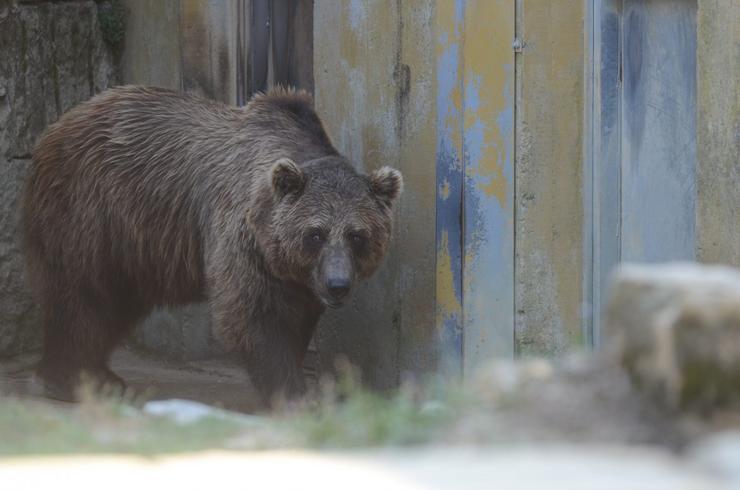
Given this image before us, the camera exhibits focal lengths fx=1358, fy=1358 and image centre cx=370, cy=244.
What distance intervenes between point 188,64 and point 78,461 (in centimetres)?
606

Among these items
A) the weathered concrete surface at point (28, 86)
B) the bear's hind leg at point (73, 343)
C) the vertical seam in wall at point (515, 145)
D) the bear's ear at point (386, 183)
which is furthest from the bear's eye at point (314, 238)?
the weathered concrete surface at point (28, 86)

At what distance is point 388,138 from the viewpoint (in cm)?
772

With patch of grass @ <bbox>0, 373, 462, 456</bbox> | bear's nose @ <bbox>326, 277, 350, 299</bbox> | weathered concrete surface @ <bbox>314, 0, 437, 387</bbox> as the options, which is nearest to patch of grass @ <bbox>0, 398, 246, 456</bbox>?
patch of grass @ <bbox>0, 373, 462, 456</bbox>

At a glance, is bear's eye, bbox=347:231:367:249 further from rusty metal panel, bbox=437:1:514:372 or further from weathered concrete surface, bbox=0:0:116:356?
weathered concrete surface, bbox=0:0:116:356

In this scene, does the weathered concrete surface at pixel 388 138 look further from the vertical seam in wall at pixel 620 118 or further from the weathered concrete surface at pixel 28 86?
the weathered concrete surface at pixel 28 86

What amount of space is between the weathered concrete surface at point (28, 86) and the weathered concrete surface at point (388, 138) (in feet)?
6.79

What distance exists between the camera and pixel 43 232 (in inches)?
316

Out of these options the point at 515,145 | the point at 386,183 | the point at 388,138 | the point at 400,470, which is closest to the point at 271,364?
the point at 386,183

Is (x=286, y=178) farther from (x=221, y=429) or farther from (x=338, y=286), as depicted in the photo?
(x=221, y=429)

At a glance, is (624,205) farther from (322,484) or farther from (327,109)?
(322,484)

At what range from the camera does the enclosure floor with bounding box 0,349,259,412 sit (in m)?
8.30

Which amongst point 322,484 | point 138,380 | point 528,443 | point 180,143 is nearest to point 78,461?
point 322,484

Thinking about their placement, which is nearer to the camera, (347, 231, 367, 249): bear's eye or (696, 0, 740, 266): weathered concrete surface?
(696, 0, 740, 266): weathered concrete surface

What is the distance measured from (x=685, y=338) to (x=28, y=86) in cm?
667
